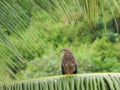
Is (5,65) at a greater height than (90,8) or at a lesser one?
lesser

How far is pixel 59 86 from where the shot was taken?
9.24 feet

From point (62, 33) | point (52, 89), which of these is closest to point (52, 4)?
point (52, 89)

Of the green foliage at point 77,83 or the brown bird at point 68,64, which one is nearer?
the green foliage at point 77,83

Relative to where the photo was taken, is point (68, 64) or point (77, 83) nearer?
point (77, 83)

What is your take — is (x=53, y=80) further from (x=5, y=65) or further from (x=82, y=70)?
(x=82, y=70)

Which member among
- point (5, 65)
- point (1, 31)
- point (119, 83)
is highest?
point (1, 31)

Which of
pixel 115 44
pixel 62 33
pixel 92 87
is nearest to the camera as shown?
pixel 92 87

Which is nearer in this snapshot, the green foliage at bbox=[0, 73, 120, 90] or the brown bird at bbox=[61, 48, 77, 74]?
the green foliage at bbox=[0, 73, 120, 90]

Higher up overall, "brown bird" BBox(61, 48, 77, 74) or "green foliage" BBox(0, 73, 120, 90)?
"green foliage" BBox(0, 73, 120, 90)

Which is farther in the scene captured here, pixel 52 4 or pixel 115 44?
pixel 115 44

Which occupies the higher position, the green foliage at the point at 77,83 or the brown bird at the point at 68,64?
the green foliage at the point at 77,83

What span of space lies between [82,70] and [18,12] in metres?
7.44

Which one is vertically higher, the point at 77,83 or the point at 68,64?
the point at 77,83

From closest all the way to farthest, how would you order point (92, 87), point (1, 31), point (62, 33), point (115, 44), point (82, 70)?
point (1, 31), point (92, 87), point (82, 70), point (115, 44), point (62, 33)
